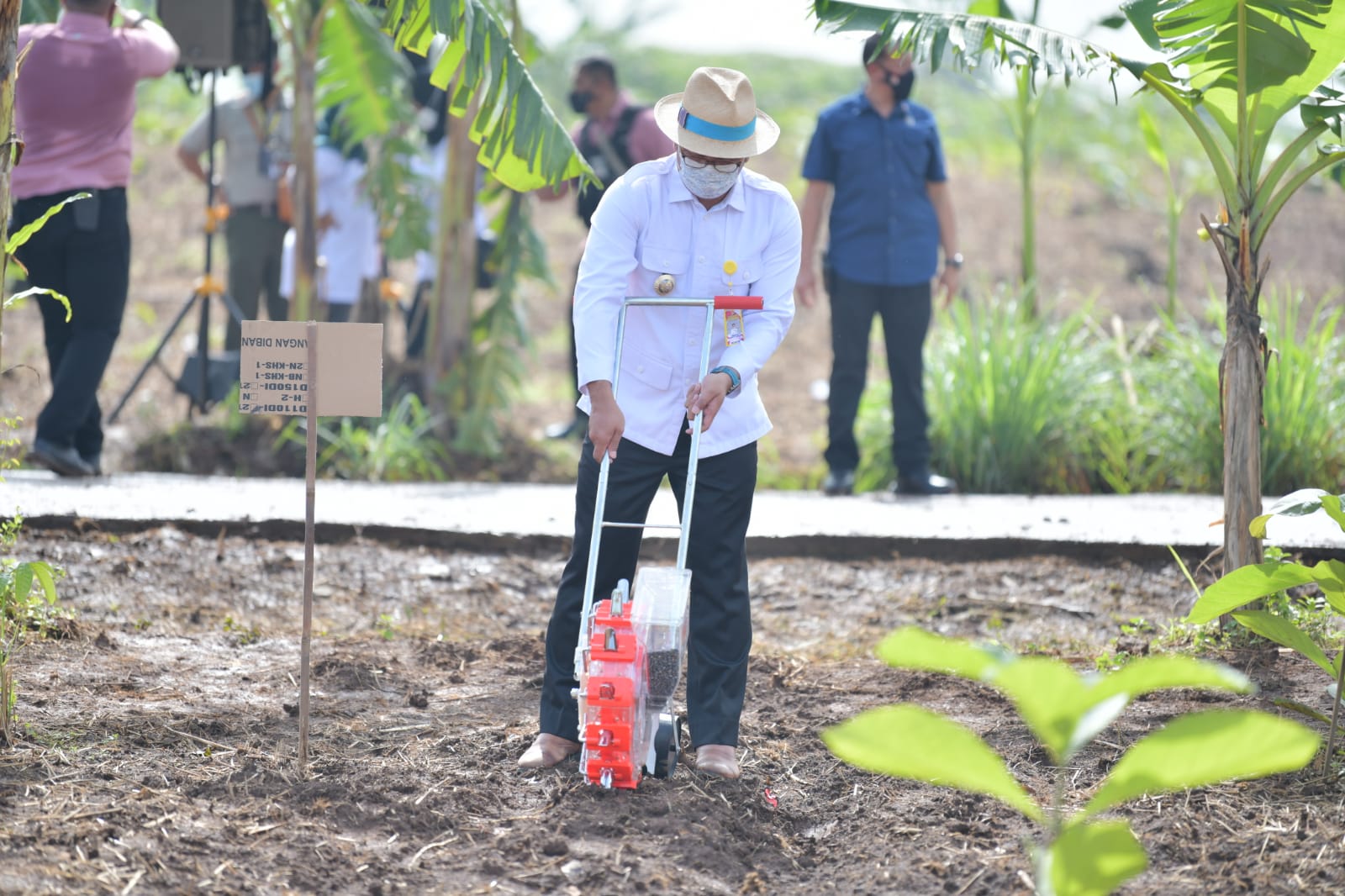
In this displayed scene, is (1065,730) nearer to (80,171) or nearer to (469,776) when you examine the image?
(469,776)

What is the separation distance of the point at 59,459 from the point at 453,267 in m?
2.77

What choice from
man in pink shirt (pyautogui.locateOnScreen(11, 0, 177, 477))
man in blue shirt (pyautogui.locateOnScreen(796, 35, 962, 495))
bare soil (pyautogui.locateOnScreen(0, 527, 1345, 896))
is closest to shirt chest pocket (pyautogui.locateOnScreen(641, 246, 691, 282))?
bare soil (pyautogui.locateOnScreen(0, 527, 1345, 896))

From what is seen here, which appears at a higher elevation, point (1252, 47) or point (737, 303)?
point (1252, 47)

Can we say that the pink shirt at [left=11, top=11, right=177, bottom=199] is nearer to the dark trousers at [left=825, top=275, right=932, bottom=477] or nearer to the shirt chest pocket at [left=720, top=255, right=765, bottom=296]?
the dark trousers at [left=825, top=275, right=932, bottom=477]

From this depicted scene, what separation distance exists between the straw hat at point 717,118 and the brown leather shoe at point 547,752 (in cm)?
170

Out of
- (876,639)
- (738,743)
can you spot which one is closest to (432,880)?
(738,743)

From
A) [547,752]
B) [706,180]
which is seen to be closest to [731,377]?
[706,180]

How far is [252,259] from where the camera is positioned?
8953mm

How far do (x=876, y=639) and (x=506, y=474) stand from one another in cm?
359

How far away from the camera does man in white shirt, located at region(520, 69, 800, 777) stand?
3738 mm

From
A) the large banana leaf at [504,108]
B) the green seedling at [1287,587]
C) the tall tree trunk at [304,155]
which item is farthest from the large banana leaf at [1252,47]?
the tall tree trunk at [304,155]

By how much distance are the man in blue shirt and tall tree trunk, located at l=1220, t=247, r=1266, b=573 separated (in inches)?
102

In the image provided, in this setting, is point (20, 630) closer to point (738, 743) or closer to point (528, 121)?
point (738, 743)

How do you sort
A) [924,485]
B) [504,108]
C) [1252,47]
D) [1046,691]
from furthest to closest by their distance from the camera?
1. [924,485]
2. [504,108]
3. [1252,47]
4. [1046,691]
